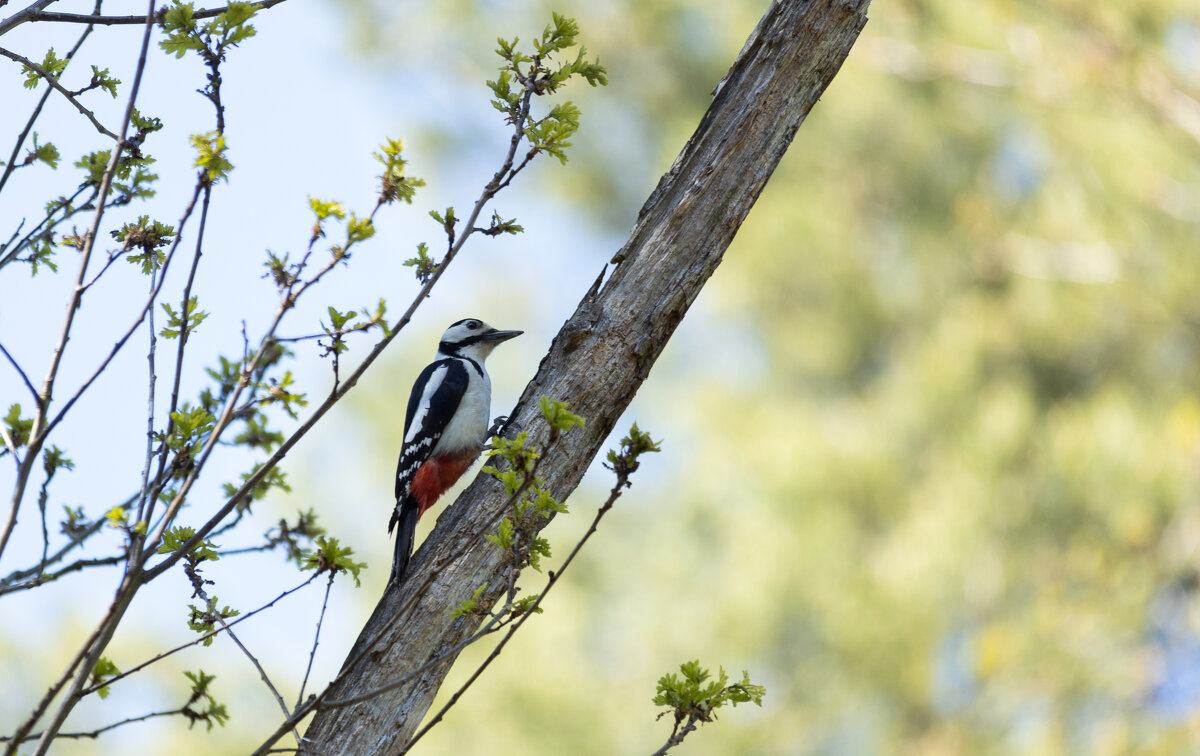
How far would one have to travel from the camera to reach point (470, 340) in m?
5.45

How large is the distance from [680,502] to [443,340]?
5.86m

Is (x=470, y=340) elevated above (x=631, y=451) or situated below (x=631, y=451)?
above

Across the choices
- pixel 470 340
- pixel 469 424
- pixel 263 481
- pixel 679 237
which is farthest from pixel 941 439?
pixel 263 481

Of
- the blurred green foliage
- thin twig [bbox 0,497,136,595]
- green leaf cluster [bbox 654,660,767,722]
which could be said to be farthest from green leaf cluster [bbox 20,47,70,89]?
the blurred green foliage

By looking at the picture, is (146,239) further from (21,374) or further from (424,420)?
(424,420)

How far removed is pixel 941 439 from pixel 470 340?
21.3 ft

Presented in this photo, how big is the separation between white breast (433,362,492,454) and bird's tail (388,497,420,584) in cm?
33

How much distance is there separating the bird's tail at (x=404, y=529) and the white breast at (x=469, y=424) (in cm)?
33

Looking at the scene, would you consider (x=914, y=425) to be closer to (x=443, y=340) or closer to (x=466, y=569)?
(x=443, y=340)

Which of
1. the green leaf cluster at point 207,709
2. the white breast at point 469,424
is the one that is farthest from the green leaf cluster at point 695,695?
the white breast at point 469,424

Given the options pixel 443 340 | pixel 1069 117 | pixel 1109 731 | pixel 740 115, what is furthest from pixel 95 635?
pixel 1069 117

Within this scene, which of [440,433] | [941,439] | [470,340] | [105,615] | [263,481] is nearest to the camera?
[105,615]

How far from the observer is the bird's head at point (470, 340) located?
542 cm

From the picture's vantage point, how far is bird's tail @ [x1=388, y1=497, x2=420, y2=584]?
370 cm
